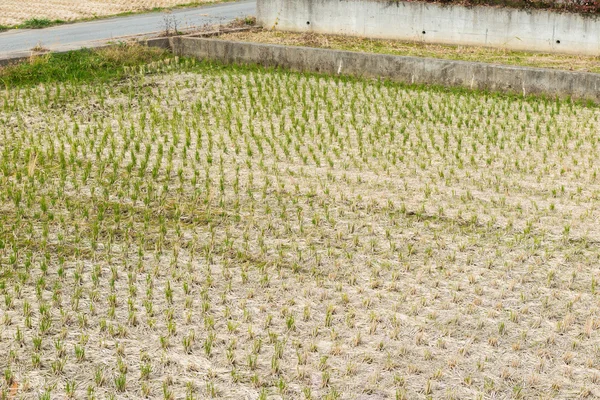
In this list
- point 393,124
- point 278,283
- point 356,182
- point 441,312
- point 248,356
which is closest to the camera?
point 248,356

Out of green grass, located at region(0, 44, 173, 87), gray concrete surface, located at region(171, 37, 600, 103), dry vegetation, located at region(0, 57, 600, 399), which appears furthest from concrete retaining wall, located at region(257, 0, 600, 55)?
dry vegetation, located at region(0, 57, 600, 399)

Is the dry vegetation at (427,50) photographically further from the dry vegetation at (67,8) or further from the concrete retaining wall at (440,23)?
the dry vegetation at (67,8)

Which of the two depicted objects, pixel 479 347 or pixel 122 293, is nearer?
pixel 479 347

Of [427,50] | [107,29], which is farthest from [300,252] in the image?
[107,29]

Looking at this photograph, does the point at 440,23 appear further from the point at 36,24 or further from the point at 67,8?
the point at 67,8

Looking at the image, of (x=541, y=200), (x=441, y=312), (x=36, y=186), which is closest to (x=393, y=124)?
(x=541, y=200)

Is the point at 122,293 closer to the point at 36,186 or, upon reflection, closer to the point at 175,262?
the point at 175,262

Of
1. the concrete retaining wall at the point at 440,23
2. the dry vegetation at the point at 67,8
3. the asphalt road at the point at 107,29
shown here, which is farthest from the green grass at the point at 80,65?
the dry vegetation at the point at 67,8

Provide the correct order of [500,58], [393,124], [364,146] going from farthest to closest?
[500,58] → [393,124] → [364,146]

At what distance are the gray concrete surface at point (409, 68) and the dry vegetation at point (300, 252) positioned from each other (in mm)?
577

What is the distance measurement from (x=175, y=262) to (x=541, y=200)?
9.26ft

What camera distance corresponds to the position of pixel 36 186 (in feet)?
22.8

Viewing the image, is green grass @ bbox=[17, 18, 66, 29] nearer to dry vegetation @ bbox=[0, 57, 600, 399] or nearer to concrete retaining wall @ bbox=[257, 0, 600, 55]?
concrete retaining wall @ bbox=[257, 0, 600, 55]

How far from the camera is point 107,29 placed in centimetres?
1678
